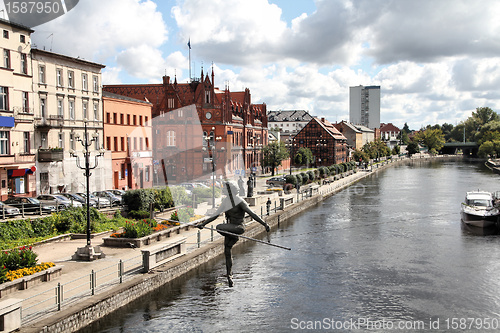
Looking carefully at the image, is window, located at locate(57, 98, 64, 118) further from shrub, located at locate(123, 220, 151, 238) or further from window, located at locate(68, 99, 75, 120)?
shrub, located at locate(123, 220, 151, 238)

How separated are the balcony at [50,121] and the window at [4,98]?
396 cm

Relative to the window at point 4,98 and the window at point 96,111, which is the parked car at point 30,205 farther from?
the window at point 96,111

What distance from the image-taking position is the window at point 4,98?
3911 cm

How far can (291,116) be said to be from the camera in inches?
7328

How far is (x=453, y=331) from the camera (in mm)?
19906

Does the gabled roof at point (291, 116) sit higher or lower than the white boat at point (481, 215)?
higher

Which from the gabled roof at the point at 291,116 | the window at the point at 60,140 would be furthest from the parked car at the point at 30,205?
the gabled roof at the point at 291,116

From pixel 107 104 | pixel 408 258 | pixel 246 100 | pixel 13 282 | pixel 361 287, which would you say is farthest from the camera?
pixel 246 100

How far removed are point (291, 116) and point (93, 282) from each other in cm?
16994

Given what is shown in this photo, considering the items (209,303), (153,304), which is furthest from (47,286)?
(209,303)

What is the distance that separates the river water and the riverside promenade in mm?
579

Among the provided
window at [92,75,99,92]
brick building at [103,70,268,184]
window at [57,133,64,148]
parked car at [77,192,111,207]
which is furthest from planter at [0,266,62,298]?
brick building at [103,70,268,184]

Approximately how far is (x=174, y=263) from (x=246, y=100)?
233ft

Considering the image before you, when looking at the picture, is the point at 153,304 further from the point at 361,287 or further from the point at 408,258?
the point at 408,258
